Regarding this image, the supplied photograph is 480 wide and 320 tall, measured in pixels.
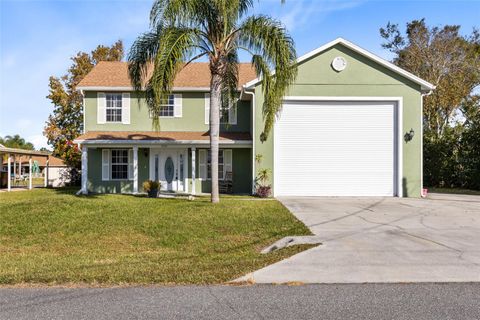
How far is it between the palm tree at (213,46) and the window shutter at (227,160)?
241 inches

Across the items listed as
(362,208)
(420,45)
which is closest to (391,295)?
(362,208)

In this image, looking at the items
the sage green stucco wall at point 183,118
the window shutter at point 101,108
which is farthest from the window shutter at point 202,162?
the window shutter at point 101,108

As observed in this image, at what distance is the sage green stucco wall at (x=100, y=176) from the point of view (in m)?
20.8

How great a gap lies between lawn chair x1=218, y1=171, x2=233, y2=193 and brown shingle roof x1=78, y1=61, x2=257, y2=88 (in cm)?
457

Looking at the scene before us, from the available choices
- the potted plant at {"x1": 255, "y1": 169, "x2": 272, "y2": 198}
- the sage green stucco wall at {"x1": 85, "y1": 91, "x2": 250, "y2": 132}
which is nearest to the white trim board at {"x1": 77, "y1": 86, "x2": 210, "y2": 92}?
the sage green stucco wall at {"x1": 85, "y1": 91, "x2": 250, "y2": 132}

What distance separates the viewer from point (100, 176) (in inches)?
821

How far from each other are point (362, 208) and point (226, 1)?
7925 mm

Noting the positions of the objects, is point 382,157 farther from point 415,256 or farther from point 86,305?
point 86,305

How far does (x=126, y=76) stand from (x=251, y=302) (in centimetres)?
1895

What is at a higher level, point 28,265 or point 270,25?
point 270,25

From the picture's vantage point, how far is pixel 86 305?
5012 millimetres

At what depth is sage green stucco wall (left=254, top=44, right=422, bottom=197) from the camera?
18.1m

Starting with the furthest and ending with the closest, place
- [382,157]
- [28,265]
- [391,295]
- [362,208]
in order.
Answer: [382,157] < [362,208] < [28,265] < [391,295]

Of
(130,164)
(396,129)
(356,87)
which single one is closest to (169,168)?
Answer: (130,164)
